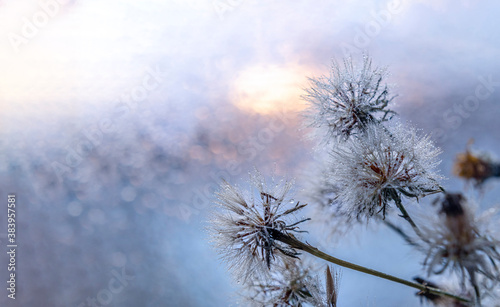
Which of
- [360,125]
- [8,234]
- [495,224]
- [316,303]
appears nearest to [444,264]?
[495,224]

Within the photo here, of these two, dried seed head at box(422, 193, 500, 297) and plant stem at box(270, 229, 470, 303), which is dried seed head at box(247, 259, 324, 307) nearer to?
plant stem at box(270, 229, 470, 303)

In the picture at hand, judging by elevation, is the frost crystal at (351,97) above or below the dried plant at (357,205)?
above

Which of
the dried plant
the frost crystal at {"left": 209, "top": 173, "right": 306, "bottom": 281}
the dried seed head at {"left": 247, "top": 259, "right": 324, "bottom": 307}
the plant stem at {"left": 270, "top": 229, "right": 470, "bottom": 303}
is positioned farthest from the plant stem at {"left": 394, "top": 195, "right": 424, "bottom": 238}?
the dried seed head at {"left": 247, "top": 259, "right": 324, "bottom": 307}

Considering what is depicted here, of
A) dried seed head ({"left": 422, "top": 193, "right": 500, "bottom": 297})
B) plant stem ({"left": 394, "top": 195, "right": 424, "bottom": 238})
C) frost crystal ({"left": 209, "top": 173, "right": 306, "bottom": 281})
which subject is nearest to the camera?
dried seed head ({"left": 422, "top": 193, "right": 500, "bottom": 297})

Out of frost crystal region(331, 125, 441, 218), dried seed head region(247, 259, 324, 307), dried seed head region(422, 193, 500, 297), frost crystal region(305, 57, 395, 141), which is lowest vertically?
dried seed head region(422, 193, 500, 297)

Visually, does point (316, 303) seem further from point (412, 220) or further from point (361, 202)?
point (412, 220)

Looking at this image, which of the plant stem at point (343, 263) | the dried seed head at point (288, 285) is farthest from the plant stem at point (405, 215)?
the dried seed head at point (288, 285)

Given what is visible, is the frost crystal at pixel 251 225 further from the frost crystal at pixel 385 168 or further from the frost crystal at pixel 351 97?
the frost crystal at pixel 351 97
